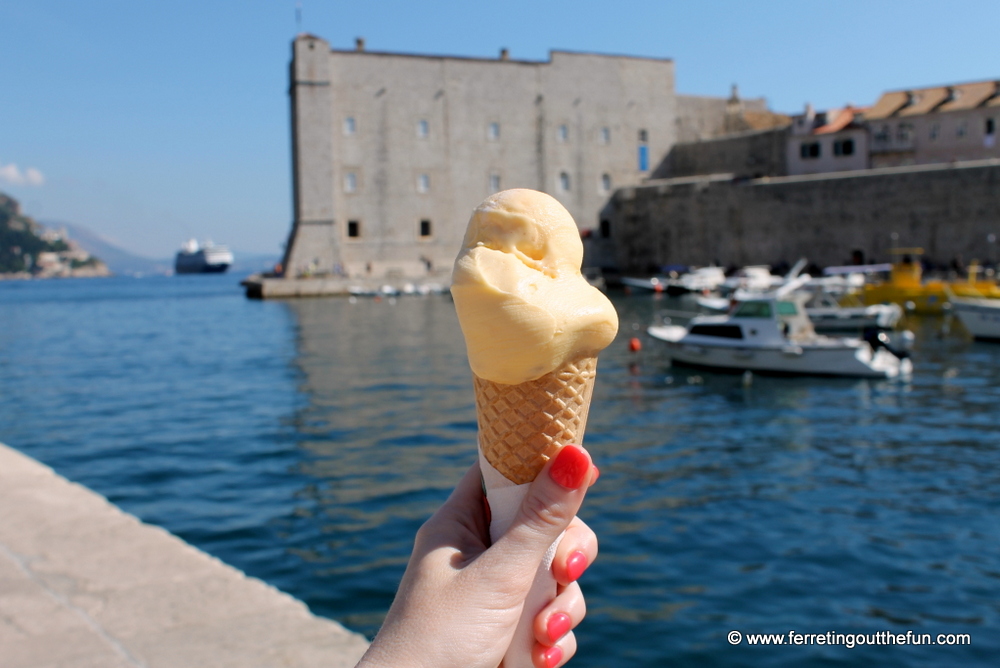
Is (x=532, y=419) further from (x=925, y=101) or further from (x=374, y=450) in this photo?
(x=925, y=101)

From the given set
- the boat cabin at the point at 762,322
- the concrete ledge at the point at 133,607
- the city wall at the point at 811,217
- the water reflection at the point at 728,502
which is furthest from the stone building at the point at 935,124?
the concrete ledge at the point at 133,607

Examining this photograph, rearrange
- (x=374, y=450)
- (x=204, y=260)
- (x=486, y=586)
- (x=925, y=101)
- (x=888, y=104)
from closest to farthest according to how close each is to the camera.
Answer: (x=486, y=586)
(x=374, y=450)
(x=925, y=101)
(x=888, y=104)
(x=204, y=260)

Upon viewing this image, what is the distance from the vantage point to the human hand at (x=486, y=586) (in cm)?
154

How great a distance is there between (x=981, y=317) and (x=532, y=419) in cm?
2190

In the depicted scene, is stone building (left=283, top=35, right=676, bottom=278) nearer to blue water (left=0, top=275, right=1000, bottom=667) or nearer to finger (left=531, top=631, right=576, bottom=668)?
blue water (left=0, top=275, right=1000, bottom=667)

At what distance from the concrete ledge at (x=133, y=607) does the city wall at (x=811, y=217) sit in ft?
130

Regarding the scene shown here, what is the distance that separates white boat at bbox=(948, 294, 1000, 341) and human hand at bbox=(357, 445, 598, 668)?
851 inches

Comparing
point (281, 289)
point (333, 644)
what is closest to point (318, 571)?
point (333, 644)

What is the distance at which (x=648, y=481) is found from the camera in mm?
8711

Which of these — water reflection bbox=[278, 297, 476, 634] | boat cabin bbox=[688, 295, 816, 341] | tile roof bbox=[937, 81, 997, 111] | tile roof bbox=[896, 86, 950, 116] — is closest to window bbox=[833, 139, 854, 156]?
tile roof bbox=[896, 86, 950, 116]

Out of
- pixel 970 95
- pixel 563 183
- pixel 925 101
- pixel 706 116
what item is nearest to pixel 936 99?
pixel 925 101

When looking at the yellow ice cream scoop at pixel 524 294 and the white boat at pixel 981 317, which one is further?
the white boat at pixel 981 317

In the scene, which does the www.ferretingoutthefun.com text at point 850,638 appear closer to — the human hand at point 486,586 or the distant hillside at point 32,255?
the human hand at point 486,586

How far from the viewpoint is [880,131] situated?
43.7 meters
